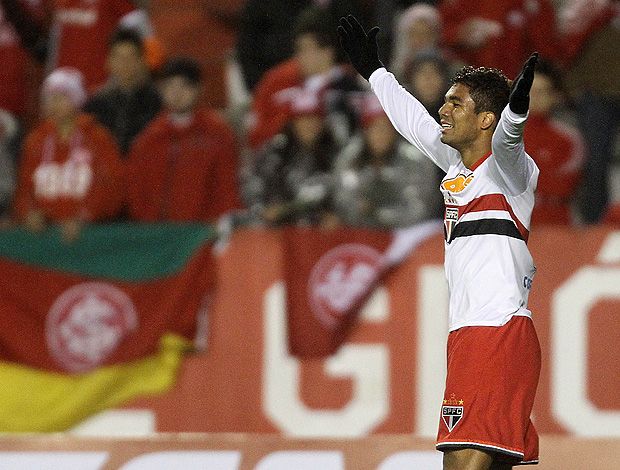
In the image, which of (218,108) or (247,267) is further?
(218,108)

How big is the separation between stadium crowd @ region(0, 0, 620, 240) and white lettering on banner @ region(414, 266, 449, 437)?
0.38 meters

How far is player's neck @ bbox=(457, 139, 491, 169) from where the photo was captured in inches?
152

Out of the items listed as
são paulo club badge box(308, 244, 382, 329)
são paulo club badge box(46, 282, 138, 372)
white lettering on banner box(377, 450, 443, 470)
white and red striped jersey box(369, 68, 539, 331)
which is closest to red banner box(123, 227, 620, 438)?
são paulo club badge box(308, 244, 382, 329)


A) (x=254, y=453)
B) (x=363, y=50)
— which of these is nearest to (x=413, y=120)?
(x=363, y=50)

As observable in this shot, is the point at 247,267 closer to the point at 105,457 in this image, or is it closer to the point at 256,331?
the point at 256,331

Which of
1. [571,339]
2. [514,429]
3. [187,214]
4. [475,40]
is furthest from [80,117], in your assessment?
[514,429]

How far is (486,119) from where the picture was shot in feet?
12.5

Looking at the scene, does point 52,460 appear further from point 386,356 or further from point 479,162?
point 479,162

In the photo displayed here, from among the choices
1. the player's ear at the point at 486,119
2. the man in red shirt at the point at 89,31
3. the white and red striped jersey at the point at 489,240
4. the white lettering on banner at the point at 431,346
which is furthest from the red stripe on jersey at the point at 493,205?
the man in red shirt at the point at 89,31

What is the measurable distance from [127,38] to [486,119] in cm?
463

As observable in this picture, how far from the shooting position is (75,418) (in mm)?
6637

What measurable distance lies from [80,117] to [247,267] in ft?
5.67

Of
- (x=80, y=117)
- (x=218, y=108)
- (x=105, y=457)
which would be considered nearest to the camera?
(x=105, y=457)

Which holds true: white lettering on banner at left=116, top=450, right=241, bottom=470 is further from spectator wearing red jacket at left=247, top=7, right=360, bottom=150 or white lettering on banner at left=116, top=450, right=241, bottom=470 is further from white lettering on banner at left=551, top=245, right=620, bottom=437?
spectator wearing red jacket at left=247, top=7, right=360, bottom=150
